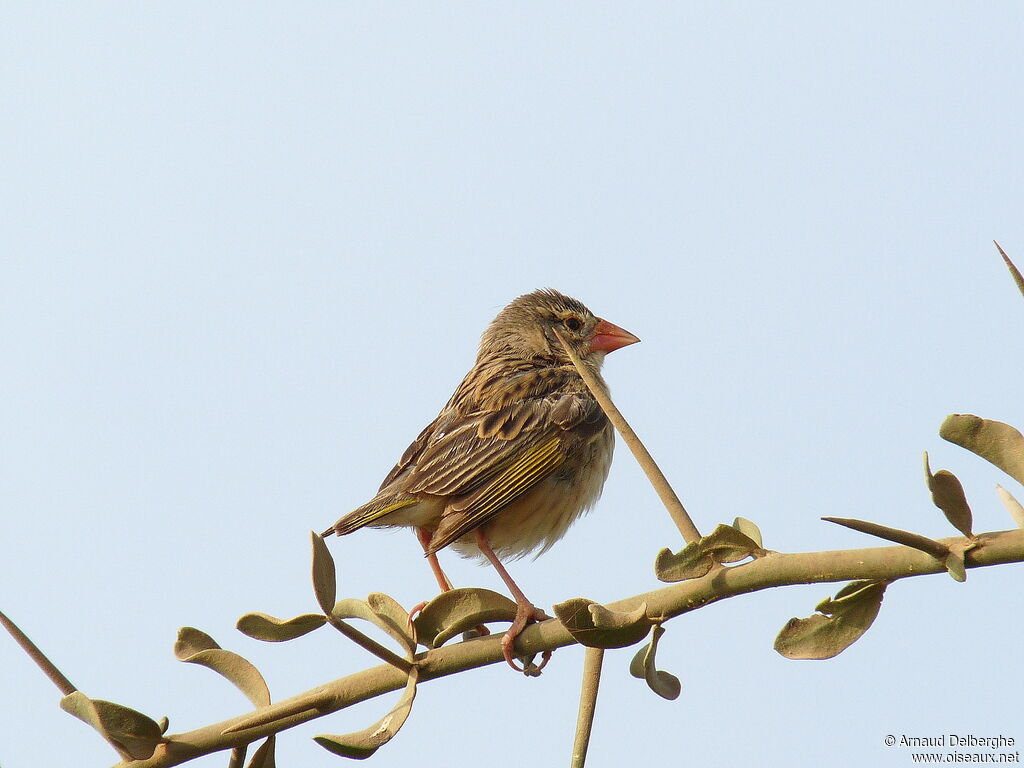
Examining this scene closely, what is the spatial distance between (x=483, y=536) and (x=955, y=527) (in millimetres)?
3487

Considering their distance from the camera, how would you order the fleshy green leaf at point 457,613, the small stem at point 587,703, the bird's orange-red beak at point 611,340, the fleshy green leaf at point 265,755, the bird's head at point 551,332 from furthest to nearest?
the bird's orange-red beak at point 611,340 → the bird's head at point 551,332 → the fleshy green leaf at point 457,613 → the fleshy green leaf at point 265,755 → the small stem at point 587,703

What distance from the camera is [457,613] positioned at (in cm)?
195

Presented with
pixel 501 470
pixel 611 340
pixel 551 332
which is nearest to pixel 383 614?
pixel 501 470

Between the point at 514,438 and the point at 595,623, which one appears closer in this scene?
the point at 595,623

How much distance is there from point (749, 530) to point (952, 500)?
0.30 meters

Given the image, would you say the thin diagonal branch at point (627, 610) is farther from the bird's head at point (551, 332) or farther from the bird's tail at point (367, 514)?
the bird's head at point (551, 332)

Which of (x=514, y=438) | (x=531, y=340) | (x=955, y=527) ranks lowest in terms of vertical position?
(x=955, y=527)

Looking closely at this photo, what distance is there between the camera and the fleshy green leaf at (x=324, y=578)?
169cm

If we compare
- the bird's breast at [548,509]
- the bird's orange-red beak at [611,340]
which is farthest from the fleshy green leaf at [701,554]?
the bird's orange-red beak at [611,340]

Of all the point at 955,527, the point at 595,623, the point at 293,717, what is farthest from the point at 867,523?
the point at 293,717

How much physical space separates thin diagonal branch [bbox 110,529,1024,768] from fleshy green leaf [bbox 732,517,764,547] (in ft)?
0.14

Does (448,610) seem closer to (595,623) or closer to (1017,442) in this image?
(595,623)

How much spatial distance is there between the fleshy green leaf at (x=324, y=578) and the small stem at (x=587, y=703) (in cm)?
40

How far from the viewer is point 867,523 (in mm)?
1349
